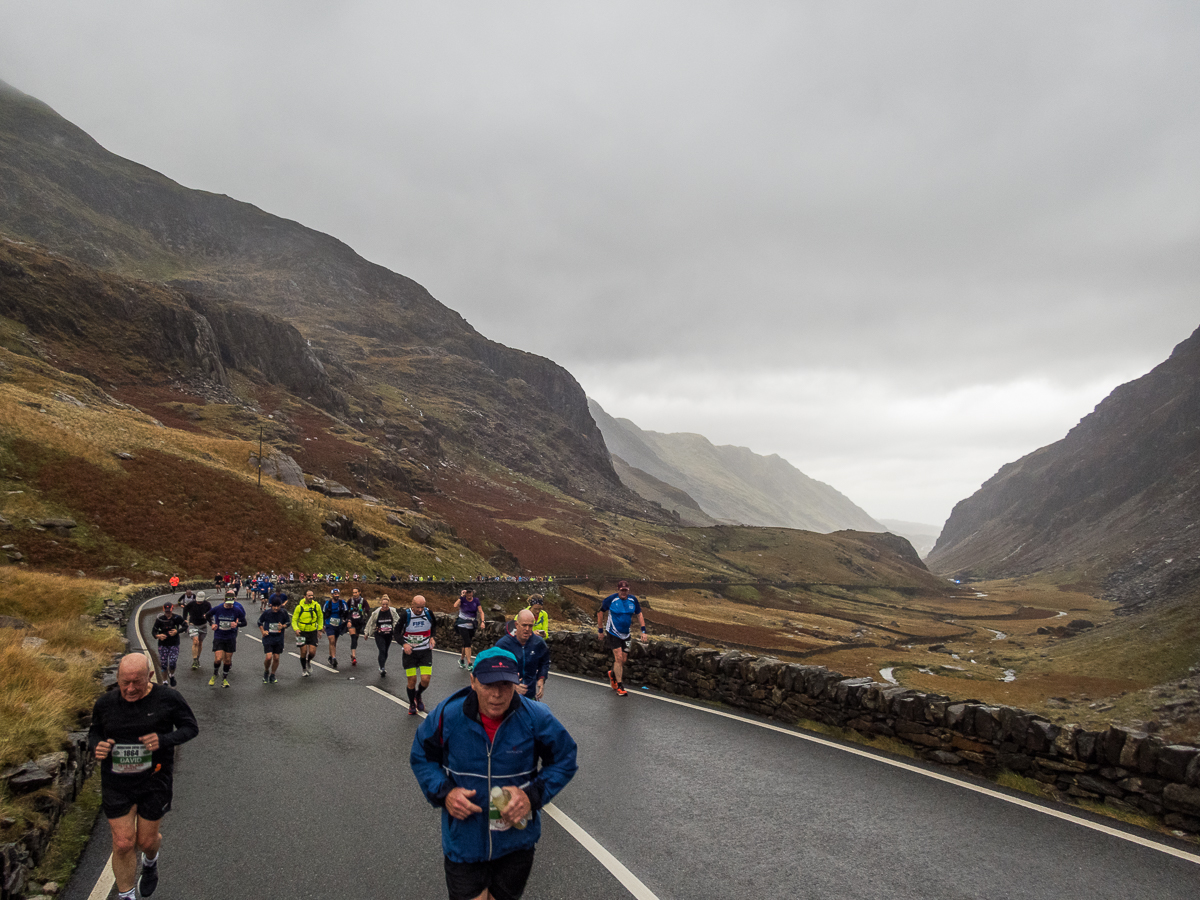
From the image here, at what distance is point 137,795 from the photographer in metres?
5.60

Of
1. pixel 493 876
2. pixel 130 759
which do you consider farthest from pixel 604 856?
pixel 130 759

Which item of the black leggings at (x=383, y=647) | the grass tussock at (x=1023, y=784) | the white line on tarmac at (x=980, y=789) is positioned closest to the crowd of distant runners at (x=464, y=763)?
the white line on tarmac at (x=980, y=789)

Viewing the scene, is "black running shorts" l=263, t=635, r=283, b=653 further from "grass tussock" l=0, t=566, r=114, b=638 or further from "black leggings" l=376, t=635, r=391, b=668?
"grass tussock" l=0, t=566, r=114, b=638

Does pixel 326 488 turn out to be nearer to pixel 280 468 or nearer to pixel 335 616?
pixel 280 468

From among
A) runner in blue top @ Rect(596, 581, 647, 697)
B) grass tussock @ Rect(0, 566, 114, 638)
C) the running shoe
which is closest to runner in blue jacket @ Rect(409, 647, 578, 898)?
the running shoe

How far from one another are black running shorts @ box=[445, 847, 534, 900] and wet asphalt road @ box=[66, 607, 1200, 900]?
5.29ft

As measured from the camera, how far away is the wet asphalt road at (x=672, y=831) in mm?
5422

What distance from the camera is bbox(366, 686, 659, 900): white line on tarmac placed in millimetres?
5188

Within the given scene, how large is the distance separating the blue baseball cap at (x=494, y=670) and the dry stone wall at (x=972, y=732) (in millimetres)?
7161

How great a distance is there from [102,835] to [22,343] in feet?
345

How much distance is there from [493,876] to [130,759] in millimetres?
3852

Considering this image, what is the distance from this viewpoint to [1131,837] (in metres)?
6.22

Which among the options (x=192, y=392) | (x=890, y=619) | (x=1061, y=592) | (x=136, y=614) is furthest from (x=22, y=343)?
(x=1061, y=592)

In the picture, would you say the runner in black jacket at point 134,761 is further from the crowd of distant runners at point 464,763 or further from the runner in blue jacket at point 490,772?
the runner in blue jacket at point 490,772
